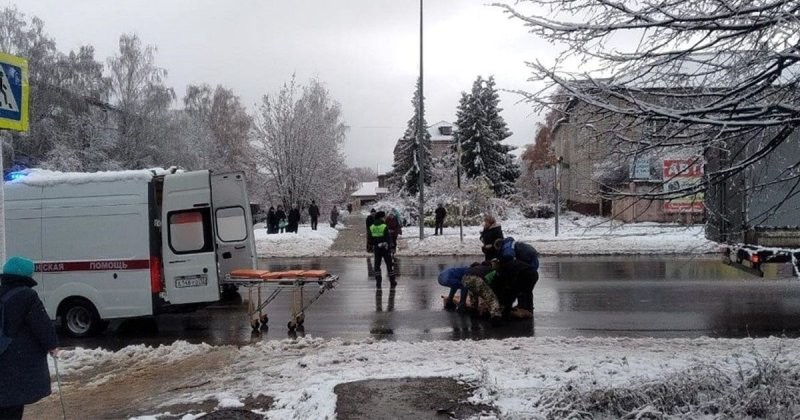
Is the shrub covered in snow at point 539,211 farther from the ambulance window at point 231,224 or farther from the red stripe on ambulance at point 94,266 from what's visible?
the red stripe on ambulance at point 94,266

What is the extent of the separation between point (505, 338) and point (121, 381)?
16.7ft

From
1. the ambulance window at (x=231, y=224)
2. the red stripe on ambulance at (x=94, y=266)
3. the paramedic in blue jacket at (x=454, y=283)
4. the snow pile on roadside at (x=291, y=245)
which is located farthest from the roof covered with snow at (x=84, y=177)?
the snow pile on roadside at (x=291, y=245)

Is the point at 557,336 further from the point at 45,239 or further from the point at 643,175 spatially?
the point at 45,239

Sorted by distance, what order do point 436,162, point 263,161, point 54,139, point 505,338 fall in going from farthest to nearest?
1. point 436,162
2. point 263,161
3. point 54,139
4. point 505,338

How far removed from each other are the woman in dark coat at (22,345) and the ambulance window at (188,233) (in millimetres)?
5281

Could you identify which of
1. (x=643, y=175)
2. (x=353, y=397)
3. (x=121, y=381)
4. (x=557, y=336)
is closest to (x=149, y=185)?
(x=121, y=381)

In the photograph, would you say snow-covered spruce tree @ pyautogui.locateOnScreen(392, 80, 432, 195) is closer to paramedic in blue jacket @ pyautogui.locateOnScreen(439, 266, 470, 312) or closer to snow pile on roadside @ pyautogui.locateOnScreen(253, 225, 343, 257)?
snow pile on roadside @ pyautogui.locateOnScreen(253, 225, 343, 257)

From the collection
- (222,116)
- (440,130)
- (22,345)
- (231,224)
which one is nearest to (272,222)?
(231,224)

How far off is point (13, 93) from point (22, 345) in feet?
8.19

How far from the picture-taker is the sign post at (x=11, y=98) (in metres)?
5.70

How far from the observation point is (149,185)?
10.0 metres

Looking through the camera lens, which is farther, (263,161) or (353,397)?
(263,161)

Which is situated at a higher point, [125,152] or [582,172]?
[125,152]

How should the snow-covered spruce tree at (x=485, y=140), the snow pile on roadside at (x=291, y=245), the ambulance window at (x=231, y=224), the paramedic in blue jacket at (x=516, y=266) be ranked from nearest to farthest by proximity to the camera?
the paramedic in blue jacket at (x=516, y=266) → the ambulance window at (x=231, y=224) → the snow pile on roadside at (x=291, y=245) → the snow-covered spruce tree at (x=485, y=140)
